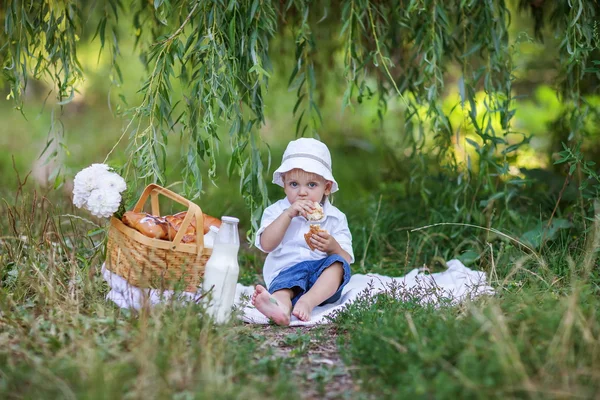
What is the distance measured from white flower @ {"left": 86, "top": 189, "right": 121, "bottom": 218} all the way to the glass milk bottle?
0.52m

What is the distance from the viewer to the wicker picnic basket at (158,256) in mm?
2963

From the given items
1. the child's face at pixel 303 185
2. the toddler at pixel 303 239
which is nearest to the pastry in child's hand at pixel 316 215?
the toddler at pixel 303 239

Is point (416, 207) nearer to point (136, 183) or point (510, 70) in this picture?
point (510, 70)

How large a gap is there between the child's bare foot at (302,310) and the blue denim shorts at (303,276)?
0.51 feet

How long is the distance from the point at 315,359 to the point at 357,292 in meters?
1.03

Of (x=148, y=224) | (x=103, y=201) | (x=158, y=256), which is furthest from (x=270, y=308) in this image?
(x=103, y=201)

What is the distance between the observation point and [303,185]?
133 inches

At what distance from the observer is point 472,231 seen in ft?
14.0

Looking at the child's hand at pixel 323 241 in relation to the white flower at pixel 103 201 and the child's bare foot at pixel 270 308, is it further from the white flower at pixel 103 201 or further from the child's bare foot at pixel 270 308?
the white flower at pixel 103 201

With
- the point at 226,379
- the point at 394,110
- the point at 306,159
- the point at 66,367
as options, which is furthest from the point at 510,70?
the point at 394,110

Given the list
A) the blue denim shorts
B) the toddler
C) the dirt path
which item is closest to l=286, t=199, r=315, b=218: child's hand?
the toddler

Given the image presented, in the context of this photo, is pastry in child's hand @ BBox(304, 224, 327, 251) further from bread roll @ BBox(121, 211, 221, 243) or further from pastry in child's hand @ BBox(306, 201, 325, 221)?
bread roll @ BBox(121, 211, 221, 243)

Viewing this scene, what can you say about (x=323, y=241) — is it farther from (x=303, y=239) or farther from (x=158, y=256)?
(x=158, y=256)

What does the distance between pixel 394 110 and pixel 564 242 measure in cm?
425
